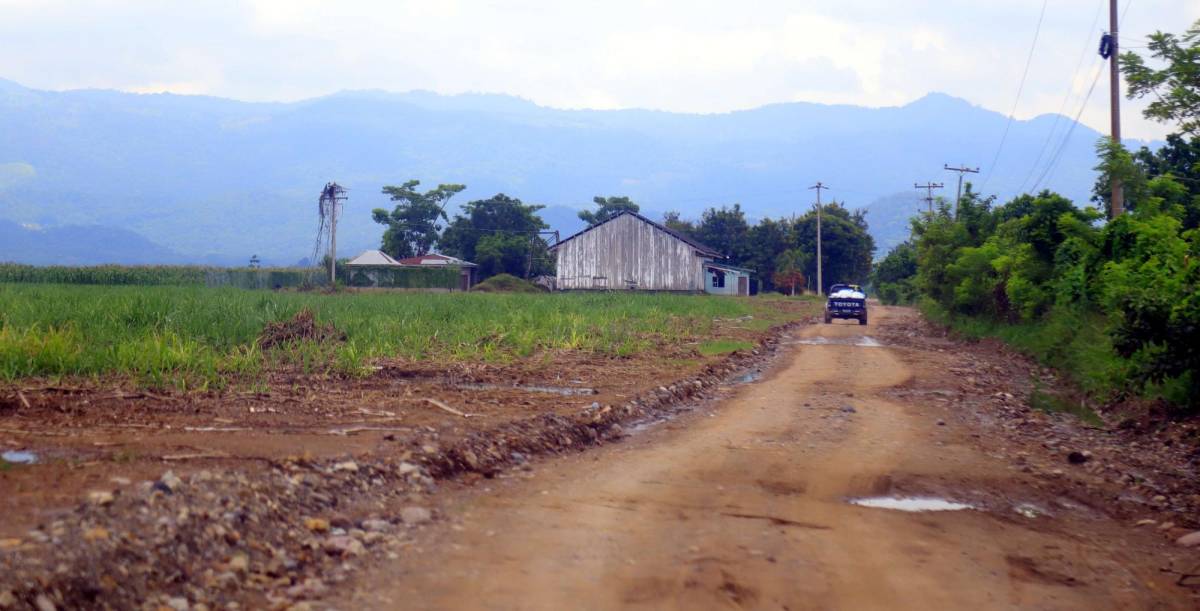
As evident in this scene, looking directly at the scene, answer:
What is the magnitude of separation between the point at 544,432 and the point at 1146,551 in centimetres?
574

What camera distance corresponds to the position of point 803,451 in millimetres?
10641

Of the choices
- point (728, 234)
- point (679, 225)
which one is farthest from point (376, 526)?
point (679, 225)

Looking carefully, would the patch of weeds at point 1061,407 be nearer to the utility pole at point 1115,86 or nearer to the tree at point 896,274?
the utility pole at point 1115,86

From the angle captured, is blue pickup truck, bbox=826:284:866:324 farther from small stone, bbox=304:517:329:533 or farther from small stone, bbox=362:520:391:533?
small stone, bbox=304:517:329:533

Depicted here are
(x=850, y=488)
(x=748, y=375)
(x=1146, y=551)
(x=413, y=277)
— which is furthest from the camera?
(x=413, y=277)

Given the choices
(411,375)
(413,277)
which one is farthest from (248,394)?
(413,277)

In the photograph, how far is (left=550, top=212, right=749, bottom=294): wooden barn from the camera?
71.9m

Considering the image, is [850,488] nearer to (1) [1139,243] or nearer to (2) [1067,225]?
(1) [1139,243]

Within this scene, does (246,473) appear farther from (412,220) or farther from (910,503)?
(412,220)

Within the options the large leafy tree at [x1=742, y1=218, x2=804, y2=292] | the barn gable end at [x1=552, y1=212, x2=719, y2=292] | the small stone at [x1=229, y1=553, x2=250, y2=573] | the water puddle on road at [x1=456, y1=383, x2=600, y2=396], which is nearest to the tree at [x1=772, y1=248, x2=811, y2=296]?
the large leafy tree at [x1=742, y1=218, x2=804, y2=292]

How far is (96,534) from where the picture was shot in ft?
18.1

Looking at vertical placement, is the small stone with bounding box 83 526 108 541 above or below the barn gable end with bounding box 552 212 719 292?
below

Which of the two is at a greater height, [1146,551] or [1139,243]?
[1139,243]

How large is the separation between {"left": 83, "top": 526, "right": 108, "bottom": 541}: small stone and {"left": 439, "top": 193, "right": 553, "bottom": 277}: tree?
251ft
